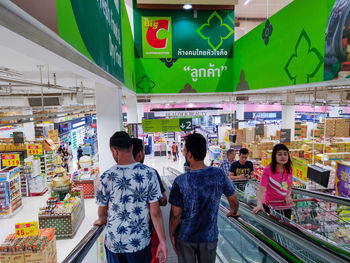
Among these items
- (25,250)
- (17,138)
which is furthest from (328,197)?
(17,138)

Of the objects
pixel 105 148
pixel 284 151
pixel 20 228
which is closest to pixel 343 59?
pixel 284 151

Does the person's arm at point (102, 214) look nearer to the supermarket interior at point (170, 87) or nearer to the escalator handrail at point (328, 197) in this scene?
the supermarket interior at point (170, 87)

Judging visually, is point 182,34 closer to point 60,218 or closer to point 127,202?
point 127,202

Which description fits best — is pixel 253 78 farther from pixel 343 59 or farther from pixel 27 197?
pixel 27 197

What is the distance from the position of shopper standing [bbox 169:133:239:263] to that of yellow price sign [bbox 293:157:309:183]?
645 cm

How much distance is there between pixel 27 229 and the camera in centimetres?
561

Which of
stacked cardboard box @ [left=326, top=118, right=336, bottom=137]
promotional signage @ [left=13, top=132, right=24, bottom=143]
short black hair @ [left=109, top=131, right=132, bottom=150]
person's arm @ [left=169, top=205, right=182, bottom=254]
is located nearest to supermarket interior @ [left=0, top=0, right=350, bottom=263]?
stacked cardboard box @ [left=326, top=118, right=336, bottom=137]

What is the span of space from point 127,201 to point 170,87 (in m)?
5.25

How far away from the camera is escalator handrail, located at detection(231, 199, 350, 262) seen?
1.67 meters

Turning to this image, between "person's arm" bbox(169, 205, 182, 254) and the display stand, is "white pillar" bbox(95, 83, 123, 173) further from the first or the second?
the display stand

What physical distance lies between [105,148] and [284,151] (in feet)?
9.74

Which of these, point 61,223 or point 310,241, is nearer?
point 310,241

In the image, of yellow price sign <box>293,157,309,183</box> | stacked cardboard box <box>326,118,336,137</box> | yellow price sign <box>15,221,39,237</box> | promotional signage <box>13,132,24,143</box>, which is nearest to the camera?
yellow price sign <box>15,221,39,237</box>

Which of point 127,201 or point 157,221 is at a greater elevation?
point 127,201
